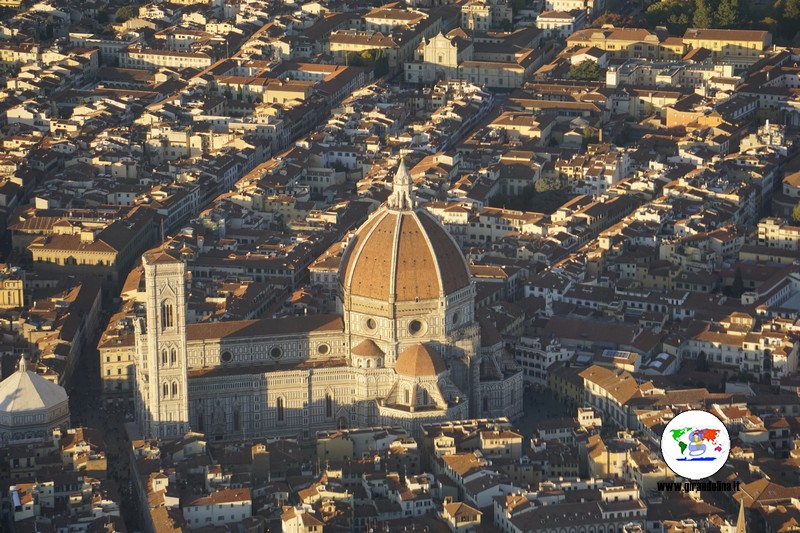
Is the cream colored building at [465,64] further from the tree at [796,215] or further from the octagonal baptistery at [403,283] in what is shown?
the octagonal baptistery at [403,283]

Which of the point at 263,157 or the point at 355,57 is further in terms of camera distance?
the point at 355,57

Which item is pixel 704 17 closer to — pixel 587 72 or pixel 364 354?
pixel 587 72

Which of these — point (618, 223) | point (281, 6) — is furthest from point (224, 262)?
point (281, 6)

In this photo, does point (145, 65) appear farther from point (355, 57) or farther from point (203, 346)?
point (203, 346)

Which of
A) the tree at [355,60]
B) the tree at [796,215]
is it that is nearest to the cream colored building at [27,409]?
the tree at [796,215]

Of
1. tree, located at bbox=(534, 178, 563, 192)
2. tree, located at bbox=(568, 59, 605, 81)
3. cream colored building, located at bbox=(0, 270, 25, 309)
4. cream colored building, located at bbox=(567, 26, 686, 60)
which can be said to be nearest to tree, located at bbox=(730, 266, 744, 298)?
tree, located at bbox=(534, 178, 563, 192)

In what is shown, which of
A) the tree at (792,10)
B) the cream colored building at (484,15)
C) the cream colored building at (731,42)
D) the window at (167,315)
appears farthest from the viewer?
the cream colored building at (484,15)

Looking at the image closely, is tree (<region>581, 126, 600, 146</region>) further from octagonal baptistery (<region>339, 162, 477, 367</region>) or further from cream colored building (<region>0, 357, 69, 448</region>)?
cream colored building (<region>0, 357, 69, 448</region>)
